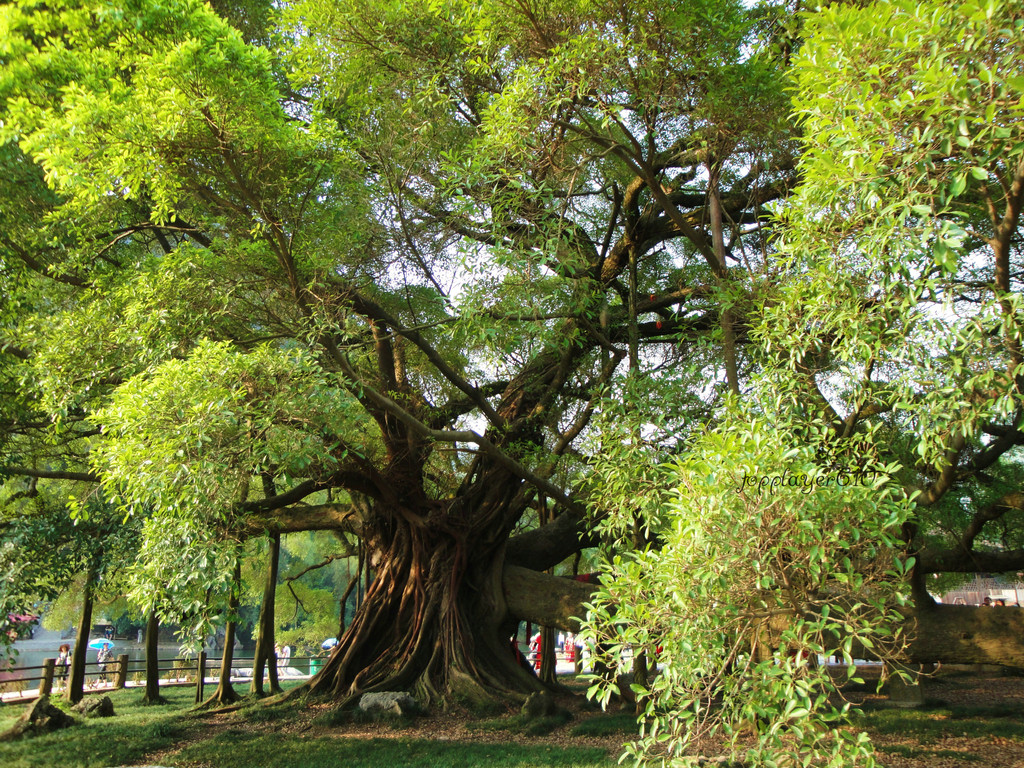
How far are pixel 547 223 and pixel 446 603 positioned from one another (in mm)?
5054

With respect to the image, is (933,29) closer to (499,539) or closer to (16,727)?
(499,539)

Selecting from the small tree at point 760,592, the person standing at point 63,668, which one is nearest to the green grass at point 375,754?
the small tree at point 760,592

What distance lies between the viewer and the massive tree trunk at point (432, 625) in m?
7.98

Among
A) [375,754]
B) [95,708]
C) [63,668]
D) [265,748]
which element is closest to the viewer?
[375,754]

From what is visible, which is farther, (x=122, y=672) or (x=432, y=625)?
(x=122, y=672)

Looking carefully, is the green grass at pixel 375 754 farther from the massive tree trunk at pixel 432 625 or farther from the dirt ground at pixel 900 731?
the massive tree trunk at pixel 432 625

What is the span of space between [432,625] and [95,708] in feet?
12.5

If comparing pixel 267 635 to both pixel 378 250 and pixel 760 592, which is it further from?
pixel 760 592

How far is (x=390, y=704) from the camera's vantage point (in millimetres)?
7285

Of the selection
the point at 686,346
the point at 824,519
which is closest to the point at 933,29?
the point at 824,519

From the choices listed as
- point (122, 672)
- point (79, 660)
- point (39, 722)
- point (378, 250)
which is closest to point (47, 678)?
point (79, 660)

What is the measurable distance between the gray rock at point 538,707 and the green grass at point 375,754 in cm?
83

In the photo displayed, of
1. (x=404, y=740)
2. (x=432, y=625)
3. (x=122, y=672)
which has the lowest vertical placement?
(x=404, y=740)

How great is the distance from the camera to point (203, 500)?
163 inches
